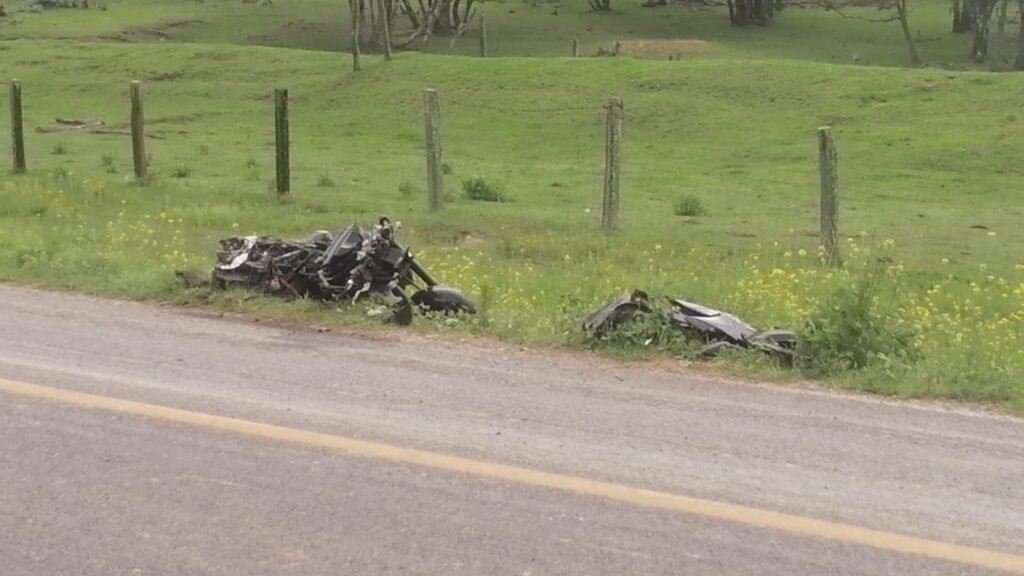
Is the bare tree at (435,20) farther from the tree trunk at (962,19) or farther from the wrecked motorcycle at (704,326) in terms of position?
the wrecked motorcycle at (704,326)

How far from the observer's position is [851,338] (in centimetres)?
781

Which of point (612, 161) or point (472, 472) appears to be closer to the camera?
point (472, 472)

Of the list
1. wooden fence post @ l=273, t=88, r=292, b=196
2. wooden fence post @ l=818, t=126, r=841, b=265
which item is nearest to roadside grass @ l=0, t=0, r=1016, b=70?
wooden fence post @ l=273, t=88, r=292, b=196

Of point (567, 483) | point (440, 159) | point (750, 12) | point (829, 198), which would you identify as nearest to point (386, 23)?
point (750, 12)

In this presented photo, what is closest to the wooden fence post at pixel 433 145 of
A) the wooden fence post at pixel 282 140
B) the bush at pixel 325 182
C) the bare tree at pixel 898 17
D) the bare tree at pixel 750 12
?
the wooden fence post at pixel 282 140

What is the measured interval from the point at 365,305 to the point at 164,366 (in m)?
2.09

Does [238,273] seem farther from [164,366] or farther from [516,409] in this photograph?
[516,409]

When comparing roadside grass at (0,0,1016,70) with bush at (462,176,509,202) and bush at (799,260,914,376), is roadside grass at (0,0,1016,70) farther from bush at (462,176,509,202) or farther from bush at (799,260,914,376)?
bush at (799,260,914,376)

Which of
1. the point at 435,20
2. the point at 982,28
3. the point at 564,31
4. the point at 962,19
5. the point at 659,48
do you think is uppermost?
the point at 962,19

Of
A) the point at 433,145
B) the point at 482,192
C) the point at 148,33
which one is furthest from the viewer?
the point at 148,33

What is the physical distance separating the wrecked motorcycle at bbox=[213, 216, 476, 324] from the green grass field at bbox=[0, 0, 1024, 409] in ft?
0.88

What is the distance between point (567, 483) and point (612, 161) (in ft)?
34.1

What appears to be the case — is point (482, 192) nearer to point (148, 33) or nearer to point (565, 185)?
point (565, 185)

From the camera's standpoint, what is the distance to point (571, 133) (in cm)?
2877
